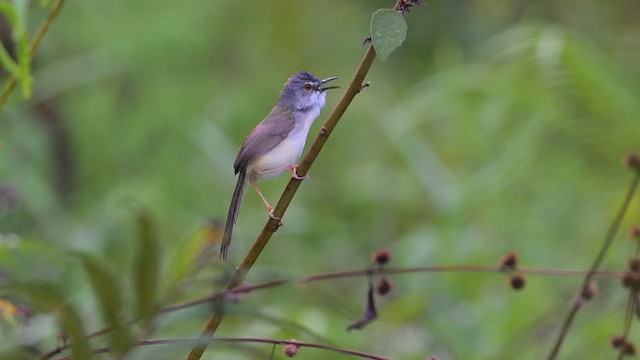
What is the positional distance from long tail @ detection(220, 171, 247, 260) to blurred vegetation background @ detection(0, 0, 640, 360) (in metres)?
0.08

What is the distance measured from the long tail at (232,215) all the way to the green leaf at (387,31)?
2.64ft

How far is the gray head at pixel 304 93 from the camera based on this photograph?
10.3 feet

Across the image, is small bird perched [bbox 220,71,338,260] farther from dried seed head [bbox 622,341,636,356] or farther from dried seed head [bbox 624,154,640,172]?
dried seed head [bbox 622,341,636,356]

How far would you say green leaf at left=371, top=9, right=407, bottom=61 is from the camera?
60.9 inches

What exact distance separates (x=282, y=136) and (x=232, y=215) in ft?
1.91

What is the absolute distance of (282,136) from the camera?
9.79 feet

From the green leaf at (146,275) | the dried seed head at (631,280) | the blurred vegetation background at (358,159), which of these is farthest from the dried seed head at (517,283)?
the green leaf at (146,275)

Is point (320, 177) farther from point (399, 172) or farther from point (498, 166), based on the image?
point (498, 166)

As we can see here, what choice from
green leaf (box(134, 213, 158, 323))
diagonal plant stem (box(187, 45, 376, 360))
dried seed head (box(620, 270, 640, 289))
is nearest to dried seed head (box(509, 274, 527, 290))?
dried seed head (box(620, 270, 640, 289))

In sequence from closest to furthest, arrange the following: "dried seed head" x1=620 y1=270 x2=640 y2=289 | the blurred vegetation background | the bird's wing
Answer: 1. "dried seed head" x1=620 y1=270 x2=640 y2=289
2. the bird's wing
3. the blurred vegetation background

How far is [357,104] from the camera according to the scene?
6445 millimetres

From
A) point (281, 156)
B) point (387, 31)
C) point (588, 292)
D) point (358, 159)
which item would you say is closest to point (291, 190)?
point (387, 31)

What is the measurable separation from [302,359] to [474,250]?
854mm

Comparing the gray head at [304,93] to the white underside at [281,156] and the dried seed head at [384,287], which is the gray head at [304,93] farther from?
the dried seed head at [384,287]
